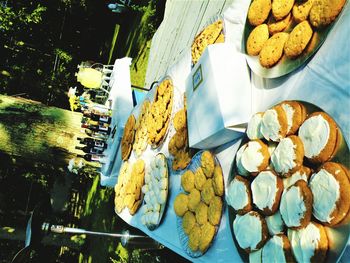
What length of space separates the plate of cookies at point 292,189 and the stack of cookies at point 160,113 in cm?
87

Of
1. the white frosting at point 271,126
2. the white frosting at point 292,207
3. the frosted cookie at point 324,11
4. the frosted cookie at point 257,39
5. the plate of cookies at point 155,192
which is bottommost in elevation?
the plate of cookies at point 155,192

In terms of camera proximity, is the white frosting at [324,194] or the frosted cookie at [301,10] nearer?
the white frosting at [324,194]

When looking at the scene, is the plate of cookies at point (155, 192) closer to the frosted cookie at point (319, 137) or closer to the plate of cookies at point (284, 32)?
the plate of cookies at point (284, 32)

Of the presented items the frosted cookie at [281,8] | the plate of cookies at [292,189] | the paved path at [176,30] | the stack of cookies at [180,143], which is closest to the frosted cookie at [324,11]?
the frosted cookie at [281,8]

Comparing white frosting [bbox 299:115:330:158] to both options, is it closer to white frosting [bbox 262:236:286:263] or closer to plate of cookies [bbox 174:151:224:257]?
white frosting [bbox 262:236:286:263]

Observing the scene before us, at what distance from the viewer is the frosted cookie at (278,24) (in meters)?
1.18

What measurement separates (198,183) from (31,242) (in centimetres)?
95

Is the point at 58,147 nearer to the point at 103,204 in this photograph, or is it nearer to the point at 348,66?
the point at 103,204

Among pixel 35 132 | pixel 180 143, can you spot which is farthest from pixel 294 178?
pixel 35 132

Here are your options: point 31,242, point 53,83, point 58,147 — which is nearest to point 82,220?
point 53,83

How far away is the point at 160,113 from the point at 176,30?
1575 millimetres

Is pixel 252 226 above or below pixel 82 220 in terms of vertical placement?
above

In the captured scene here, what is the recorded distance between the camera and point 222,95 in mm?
1353

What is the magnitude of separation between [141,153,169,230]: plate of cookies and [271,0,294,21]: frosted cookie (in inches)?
39.3
